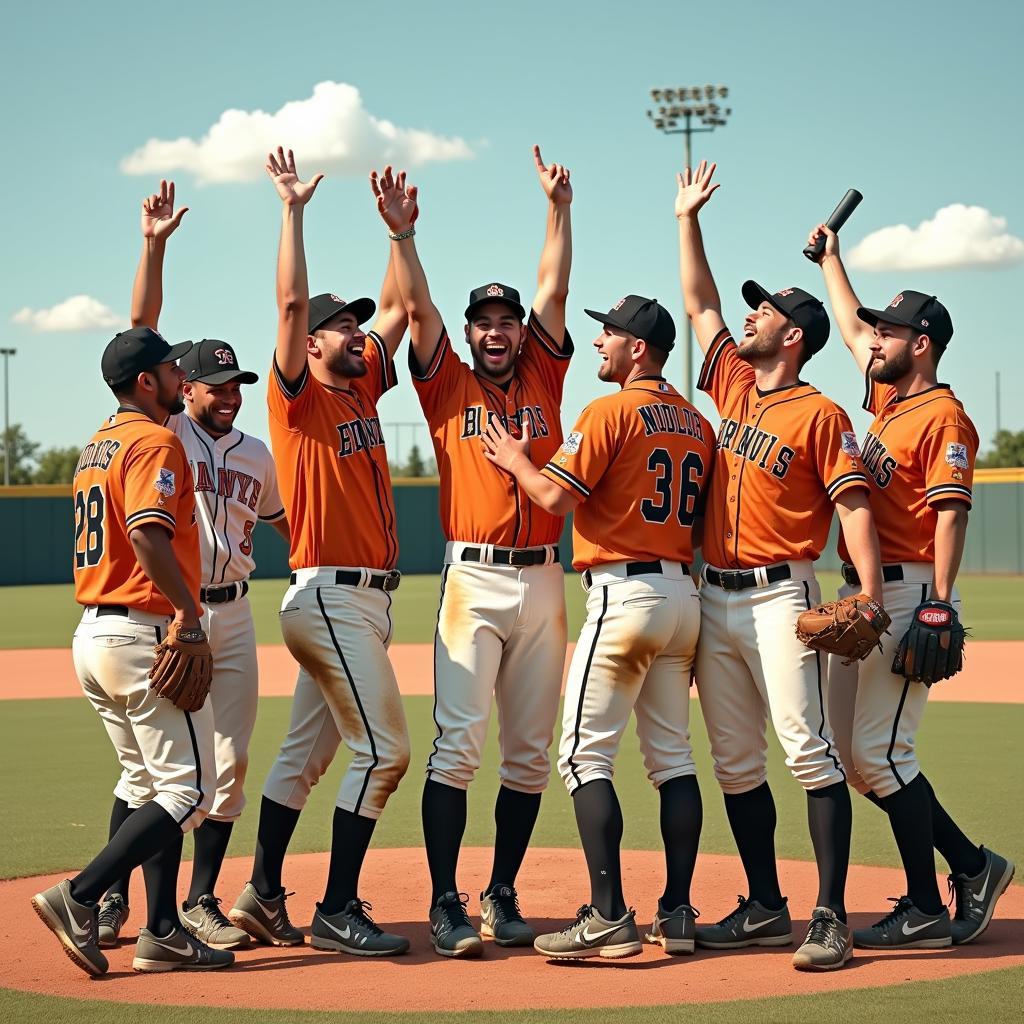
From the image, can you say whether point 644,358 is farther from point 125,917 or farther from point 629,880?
point 125,917

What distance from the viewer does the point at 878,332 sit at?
5.27 metres

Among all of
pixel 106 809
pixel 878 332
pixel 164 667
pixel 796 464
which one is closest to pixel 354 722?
pixel 164 667

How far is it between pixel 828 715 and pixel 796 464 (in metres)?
0.95

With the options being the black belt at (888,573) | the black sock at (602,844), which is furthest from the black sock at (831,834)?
the black belt at (888,573)

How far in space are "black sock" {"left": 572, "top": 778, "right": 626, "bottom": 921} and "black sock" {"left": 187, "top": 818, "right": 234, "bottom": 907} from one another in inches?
55.8

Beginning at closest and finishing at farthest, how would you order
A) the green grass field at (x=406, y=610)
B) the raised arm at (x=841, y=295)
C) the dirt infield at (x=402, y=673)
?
the raised arm at (x=841, y=295)
the dirt infield at (x=402, y=673)
the green grass field at (x=406, y=610)

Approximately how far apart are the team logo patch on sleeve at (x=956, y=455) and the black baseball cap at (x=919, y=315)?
0.48 meters

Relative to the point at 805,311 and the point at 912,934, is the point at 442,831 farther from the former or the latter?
the point at 805,311

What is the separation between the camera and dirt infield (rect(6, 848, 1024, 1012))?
4246mm

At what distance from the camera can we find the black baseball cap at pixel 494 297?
17.3 feet

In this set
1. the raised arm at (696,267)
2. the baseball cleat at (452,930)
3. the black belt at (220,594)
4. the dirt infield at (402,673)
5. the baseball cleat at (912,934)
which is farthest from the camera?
the dirt infield at (402,673)

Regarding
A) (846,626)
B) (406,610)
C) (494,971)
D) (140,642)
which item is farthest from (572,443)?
(406,610)

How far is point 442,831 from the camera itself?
4918 millimetres

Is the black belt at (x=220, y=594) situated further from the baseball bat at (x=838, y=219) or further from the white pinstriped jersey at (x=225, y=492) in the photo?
the baseball bat at (x=838, y=219)
